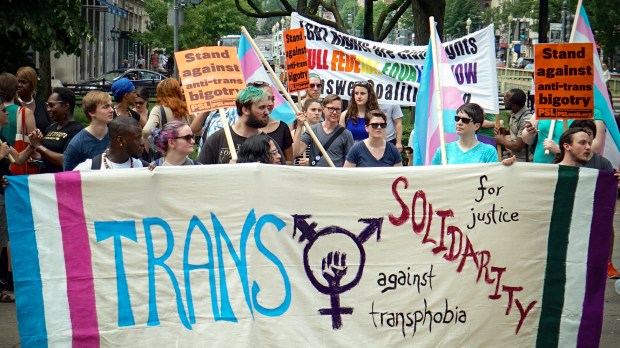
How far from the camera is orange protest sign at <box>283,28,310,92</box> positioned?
35.8ft

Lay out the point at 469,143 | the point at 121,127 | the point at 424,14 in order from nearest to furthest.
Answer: the point at 121,127 → the point at 469,143 → the point at 424,14

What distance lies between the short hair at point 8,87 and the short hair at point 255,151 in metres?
3.47

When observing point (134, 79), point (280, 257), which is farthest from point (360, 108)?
point (134, 79)

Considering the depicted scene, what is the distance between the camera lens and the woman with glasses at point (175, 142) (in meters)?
6.70

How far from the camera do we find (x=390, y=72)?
1242 cm

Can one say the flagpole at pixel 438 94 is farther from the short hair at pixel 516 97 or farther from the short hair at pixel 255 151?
the short hair at pixel 516 97

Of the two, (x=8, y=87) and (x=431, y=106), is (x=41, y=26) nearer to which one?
(x=8, y=87)

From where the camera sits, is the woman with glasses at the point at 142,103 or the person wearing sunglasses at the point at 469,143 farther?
the woman with glasses at the point at 142,103

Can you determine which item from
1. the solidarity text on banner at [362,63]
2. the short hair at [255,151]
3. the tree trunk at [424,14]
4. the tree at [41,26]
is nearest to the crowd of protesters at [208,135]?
the short hair at [255,151]

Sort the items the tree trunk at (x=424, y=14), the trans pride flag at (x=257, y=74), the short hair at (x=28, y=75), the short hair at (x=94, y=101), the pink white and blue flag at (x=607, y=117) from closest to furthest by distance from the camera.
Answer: the short hair at (x=94, y=101) → the pink white and blue flag at (x=607, y=117) → the short hair at (x=28, y=75) → the trans pride flag at (x=257, y=74) → the tree trunk at (x=424, y=14)

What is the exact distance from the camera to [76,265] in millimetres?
5836

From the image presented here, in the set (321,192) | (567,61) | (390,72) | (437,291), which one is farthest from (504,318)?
(390,72)

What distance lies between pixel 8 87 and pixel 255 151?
359 cm

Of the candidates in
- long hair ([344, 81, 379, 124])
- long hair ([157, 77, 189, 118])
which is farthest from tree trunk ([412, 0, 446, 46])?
long hair ([157, 77, 189, 118])
